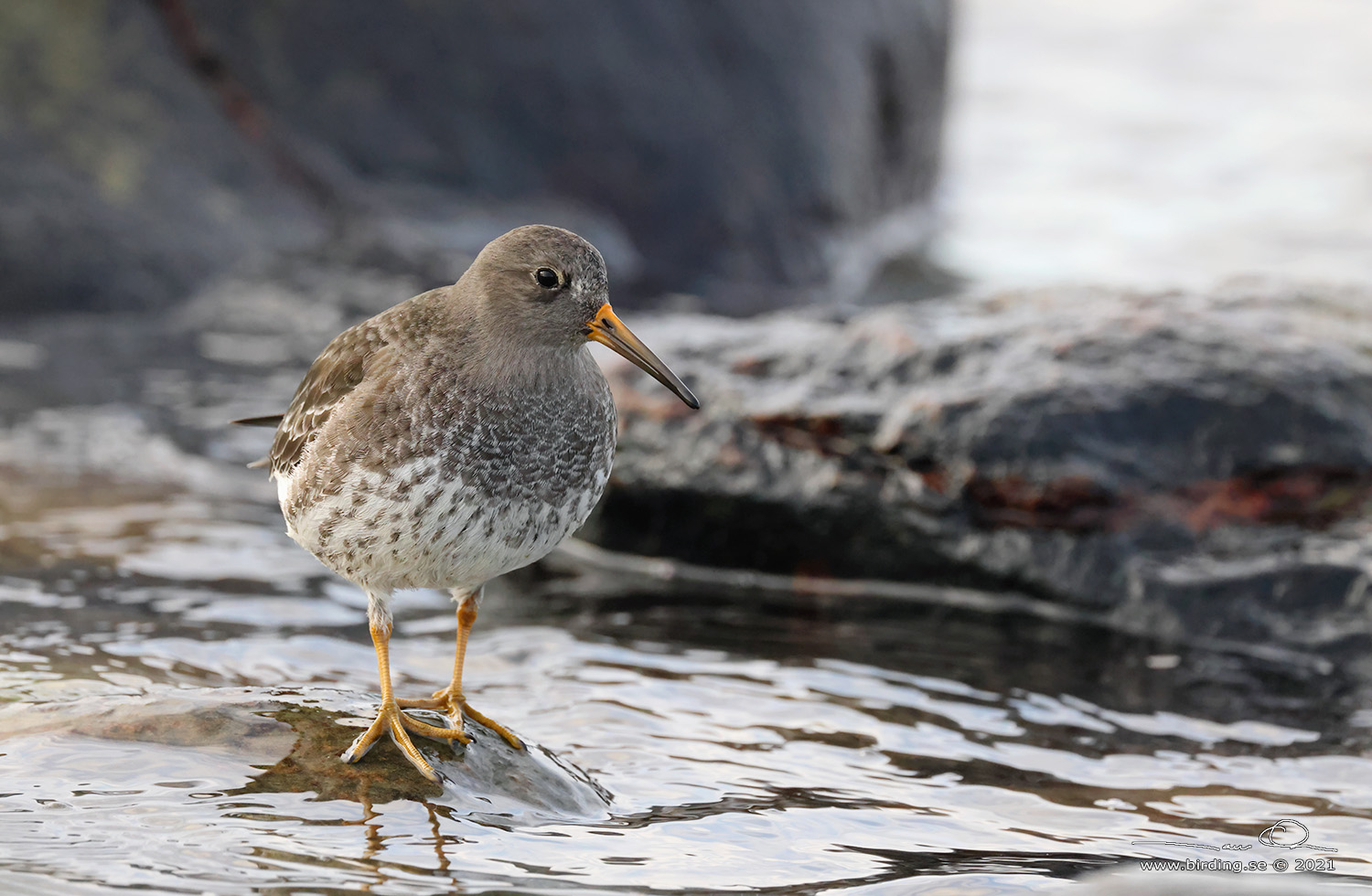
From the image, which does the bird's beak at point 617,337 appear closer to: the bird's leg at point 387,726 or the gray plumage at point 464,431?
the gray plumage at point 464,431

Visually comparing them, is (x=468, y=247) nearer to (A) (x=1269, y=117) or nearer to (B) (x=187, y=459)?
(B) (x=187, y=459)

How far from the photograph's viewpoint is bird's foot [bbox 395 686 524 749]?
4.70 meters

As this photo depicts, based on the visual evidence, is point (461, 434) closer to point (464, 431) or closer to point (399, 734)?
point (464, 431)

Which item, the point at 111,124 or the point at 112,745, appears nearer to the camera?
the point at 112,745

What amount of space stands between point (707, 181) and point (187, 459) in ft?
17.7

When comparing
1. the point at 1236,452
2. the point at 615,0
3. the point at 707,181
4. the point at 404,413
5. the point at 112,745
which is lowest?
the point at 112,745

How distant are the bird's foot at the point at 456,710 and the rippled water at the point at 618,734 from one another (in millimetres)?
79

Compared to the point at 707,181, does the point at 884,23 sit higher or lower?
higher

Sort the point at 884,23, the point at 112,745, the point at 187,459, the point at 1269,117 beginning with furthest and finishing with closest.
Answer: the point at 1269,117 < the point at 884,23 < the point at 187,459 < the point at 112,745

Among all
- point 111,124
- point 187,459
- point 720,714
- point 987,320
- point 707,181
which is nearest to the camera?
point 720,714

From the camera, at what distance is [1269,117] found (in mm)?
18172

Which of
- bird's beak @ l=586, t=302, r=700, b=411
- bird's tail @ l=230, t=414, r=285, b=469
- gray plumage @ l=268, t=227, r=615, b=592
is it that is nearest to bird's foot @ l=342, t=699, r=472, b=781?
gray plumage @ l=268, t=227, r=615, b=592

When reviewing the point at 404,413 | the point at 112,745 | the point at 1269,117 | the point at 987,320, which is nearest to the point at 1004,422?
the point at 987,320
